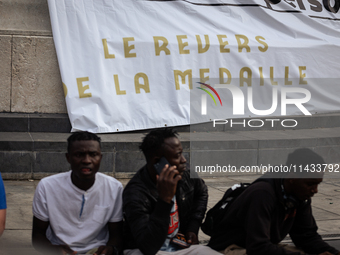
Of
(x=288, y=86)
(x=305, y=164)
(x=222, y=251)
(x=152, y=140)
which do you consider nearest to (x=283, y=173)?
(x=305, y=164)

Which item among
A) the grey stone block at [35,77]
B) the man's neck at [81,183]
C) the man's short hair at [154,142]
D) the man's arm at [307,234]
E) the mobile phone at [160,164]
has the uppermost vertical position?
the grey stone block at [35,77]

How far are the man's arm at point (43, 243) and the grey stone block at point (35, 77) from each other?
464cm

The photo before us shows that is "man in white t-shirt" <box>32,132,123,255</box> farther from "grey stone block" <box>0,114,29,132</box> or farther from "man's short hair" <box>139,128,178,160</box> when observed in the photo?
"grey stone block" <box>0,114,29,132</box>

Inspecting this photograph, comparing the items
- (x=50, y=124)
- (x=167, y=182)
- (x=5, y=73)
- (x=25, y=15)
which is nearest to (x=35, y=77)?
(x=5, y=73)

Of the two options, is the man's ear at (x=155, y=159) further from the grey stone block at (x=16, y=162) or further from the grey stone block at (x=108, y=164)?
the grey stone block at (x=16, y=162)

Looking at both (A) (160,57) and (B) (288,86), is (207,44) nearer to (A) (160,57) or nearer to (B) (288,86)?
(A) (160,57)

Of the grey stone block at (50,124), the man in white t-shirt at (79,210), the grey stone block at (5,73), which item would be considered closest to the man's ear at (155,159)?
the man in white t-shirt at (79,210)

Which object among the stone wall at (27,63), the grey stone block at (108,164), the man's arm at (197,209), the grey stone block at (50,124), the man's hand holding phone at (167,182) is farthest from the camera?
the stone wall at (27,63)

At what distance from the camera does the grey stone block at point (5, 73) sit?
7.09m

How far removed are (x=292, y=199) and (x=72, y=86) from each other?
4819 mm

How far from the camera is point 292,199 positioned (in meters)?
2.88

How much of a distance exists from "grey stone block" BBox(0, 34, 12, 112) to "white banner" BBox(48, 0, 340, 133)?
0.76 meters

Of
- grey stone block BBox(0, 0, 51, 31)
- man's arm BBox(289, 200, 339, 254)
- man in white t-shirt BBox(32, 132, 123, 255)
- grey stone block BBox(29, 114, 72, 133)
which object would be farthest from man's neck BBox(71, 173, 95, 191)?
grey stone block BBox(0, 0, 51, 31)

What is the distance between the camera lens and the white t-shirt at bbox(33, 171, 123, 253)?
2883 mm
